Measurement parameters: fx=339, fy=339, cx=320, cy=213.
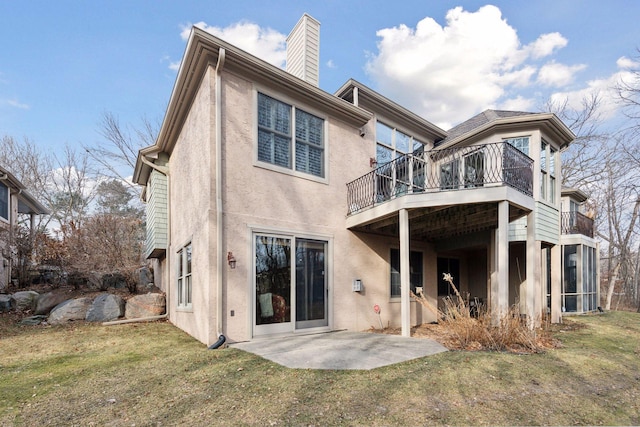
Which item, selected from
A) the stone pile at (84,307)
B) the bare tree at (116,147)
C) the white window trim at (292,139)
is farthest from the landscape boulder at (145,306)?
the bare tree at (116,147)

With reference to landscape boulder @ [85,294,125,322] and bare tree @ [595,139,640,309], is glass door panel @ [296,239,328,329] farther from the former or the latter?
bare tree @ [595,139,640,309]

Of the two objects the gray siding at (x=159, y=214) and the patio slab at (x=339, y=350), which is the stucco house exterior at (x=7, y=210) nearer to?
the gray siding at (x=159, y=214)

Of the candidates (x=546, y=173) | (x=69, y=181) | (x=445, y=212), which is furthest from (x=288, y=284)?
(x=69, y=181)

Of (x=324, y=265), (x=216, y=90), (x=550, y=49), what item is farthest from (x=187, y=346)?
(x=550, y=49)

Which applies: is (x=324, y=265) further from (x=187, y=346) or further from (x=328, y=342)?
(x=187, y=346)

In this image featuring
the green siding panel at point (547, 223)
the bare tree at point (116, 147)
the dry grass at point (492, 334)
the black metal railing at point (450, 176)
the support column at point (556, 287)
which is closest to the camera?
the dry grass at point (492, 334)

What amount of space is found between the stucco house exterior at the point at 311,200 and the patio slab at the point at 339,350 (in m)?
0.42

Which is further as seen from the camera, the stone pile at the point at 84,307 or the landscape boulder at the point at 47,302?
the landscape boulder at the point at 47,302

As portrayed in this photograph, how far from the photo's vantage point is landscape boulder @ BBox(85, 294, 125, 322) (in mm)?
8430

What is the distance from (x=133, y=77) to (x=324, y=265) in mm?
12239

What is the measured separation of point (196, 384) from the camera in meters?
3.88

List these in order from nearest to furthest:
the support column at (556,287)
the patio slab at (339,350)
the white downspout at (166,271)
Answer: the patio slab at (339,350) < the white downspout at (166,271) < the support column at (556,287)

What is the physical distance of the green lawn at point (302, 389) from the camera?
3100mm

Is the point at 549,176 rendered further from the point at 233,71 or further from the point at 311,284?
the point at 233,71
